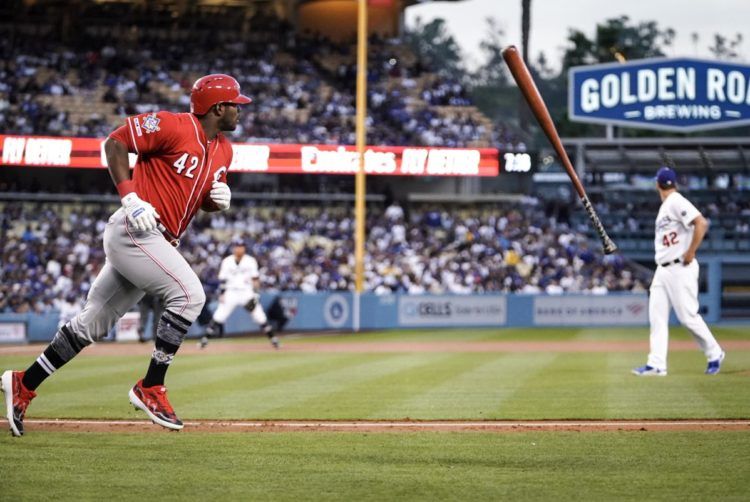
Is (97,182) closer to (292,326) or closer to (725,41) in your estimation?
(292,326)

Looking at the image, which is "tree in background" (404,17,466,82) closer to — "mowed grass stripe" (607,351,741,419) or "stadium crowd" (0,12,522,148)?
"stadium crowd" (0,12,522,148)

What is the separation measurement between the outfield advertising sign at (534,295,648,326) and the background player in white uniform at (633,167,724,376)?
18.5 meters

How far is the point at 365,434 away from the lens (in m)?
7.91

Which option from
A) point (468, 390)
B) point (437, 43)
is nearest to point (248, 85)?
point (468, 390)

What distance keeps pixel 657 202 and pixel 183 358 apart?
27.0 m

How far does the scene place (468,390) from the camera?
460 inches

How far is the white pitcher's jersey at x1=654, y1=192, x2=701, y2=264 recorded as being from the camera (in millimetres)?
12359

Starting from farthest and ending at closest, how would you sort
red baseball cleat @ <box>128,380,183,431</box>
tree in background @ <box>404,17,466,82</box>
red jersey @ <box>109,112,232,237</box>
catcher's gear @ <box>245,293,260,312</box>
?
tree in background @ <box>404,17,466,82</box>, catcher's gear @ <box>245,293,260,312</box>, red baseball cleat @ <box>128,380,183,431</box>, red jersey @ <box>109,112,232,237</box>

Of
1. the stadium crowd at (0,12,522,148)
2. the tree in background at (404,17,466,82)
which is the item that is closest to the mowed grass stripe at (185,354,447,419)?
the stadium crowd at (0,12,522,148)

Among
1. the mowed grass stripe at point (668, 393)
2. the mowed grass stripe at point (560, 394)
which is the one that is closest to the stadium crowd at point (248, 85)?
the mowed grass stripe at point (560, 394)

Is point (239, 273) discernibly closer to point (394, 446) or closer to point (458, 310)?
point (458, 310)

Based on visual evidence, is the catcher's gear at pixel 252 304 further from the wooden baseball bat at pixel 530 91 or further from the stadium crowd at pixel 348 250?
the wooden baseball bat at pixel 530 91

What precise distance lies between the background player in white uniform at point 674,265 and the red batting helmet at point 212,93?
623cm

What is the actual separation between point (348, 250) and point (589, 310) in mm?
7535
